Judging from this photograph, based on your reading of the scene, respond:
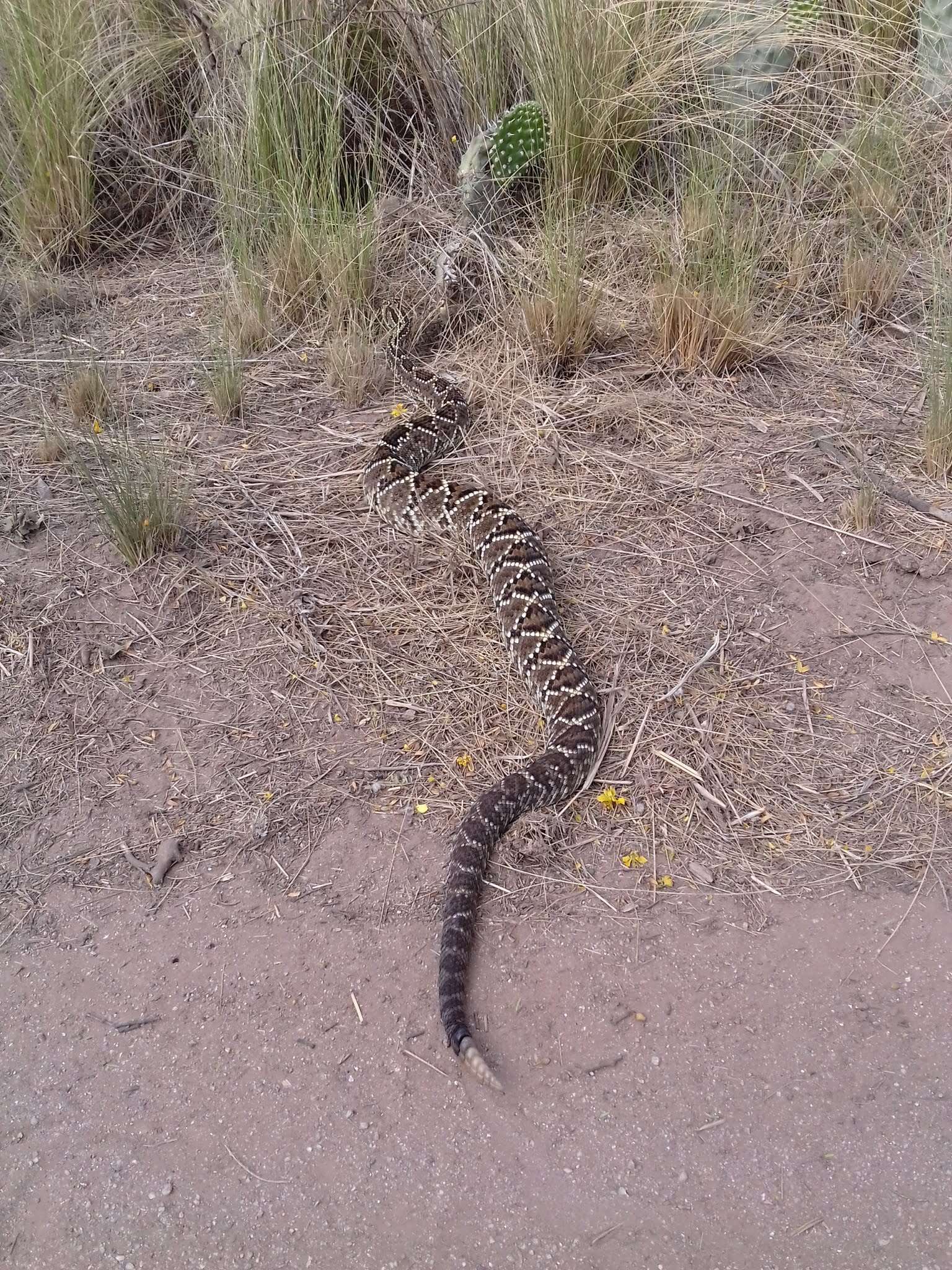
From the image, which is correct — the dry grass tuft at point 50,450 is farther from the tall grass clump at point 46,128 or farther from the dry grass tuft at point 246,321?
the tall grass clump at point 46,128

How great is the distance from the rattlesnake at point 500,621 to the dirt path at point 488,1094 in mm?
114

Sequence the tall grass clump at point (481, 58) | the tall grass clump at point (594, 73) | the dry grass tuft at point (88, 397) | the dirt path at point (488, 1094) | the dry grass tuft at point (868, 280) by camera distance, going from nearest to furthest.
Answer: the dirt path at point (488, 1094) → the dry grass tuft at point (88, 397) → the dry grass tuft at point (868, 280) → the tall grass clump at point (594, 73) → the tall grass clump at point (481, 58)

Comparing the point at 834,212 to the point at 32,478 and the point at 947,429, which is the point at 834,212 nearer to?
the point at 947,429

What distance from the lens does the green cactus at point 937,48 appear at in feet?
18.5

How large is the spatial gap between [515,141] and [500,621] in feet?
9.31

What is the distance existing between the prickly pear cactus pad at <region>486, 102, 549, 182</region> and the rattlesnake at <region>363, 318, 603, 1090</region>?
1001 mm

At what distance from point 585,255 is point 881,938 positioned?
12.4 ft

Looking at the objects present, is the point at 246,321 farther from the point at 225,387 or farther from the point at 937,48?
the point at 937,48

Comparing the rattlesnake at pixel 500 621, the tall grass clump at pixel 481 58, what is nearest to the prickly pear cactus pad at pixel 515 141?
the tall grass clump at pixel 481 58

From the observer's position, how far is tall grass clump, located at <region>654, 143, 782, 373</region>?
483 cm

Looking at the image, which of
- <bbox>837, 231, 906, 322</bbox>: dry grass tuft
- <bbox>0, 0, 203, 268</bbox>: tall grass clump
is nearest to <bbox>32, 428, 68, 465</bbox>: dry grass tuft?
<bbox>0, 0, 203, 268</bbox>: tall grass clump

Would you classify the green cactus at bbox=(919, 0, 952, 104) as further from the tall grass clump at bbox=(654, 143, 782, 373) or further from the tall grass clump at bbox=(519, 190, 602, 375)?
the tall grass clump at bbox=(519, 190, 602, 375)

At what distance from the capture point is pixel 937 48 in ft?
18.8

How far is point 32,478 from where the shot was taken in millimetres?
4516
